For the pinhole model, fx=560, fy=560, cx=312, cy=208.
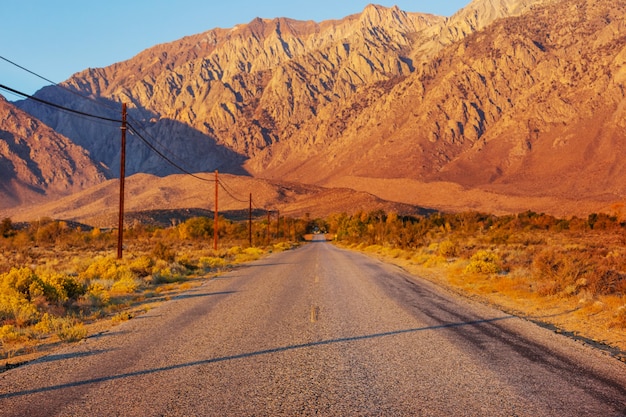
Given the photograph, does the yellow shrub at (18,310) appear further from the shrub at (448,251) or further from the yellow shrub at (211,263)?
the shrub at (448,251)

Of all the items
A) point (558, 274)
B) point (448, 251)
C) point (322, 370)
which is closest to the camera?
point (322, 370)

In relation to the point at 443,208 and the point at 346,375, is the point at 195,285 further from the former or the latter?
the point at 443,208

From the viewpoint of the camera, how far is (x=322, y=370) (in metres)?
7.13

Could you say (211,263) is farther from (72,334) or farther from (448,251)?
(72,334)

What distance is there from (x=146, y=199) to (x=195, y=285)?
499 feet

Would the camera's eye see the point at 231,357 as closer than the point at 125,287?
Yes

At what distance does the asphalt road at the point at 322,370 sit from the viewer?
19.0 feet

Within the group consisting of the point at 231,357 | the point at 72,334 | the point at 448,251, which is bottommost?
the point at 72,334

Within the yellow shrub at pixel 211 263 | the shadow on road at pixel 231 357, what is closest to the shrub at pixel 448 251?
the yellow shrub at pixel 211 263

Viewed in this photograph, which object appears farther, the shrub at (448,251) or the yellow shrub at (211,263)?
the shrub at (448,251)

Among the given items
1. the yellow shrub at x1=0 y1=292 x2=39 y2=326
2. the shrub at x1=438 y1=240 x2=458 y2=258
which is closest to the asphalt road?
the yellow shrub at x1=0 y1=292 x2=39 y2=326

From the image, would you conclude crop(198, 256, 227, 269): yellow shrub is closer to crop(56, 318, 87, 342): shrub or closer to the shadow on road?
crop(56, 318, 87, 342): shrub

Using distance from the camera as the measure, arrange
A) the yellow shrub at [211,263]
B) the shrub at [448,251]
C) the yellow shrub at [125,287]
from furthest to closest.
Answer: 1. the shrub at [448,251]
2. the yellow shrub at [211,263]
3. the yellow shrub at [125,287]

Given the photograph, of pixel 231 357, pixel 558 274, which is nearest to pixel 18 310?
pixel 231 357
